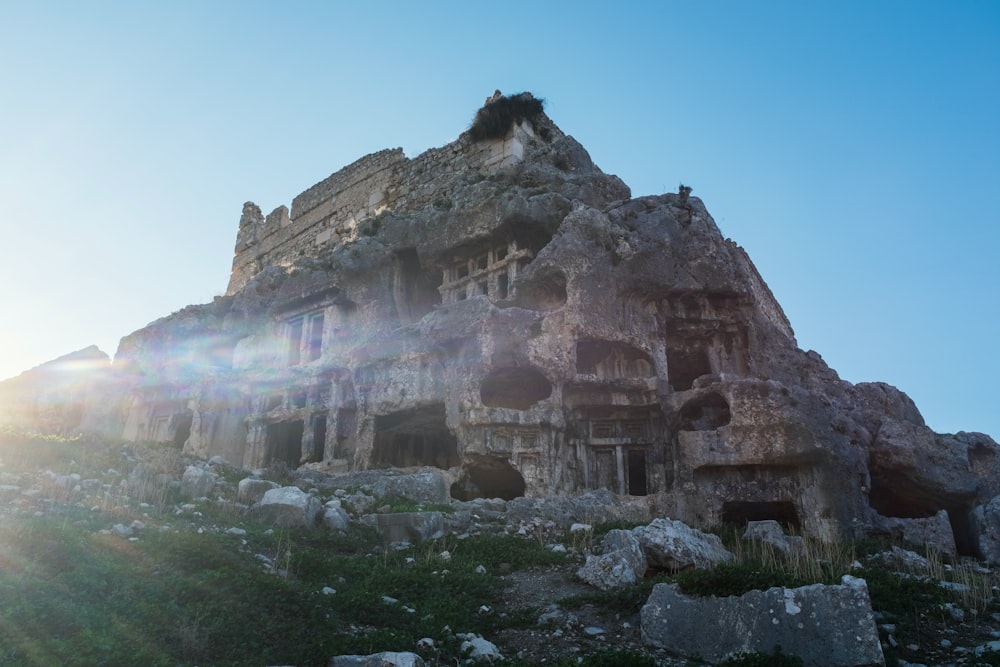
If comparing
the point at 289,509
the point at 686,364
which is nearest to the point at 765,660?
the point at 289,509

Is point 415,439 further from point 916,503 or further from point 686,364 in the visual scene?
point 916,503

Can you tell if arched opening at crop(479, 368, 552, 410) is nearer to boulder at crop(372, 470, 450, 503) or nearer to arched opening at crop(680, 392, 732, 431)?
arched opening at crop(680, 392, 732, 431)

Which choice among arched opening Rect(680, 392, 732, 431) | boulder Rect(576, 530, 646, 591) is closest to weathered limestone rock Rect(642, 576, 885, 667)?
boulder Rect(576, 530, 646, 591)

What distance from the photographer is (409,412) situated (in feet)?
71.7

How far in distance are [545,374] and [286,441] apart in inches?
466

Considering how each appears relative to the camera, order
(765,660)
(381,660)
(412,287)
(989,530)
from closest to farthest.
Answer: (381,660)
(765,660)
(989,530)
(412,287)

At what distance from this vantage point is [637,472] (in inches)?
834

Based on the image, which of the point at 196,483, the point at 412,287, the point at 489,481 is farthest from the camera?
the point at 412,287

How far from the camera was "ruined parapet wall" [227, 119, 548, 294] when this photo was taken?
1197 inches

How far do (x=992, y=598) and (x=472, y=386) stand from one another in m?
12.7

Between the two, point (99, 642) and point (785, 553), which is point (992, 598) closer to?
point (785, 553)

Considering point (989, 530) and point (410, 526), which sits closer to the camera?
point (410, 526)

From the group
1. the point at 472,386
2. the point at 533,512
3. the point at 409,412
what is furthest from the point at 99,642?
the point at 409,412

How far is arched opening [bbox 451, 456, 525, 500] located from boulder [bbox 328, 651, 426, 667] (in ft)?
41.3
